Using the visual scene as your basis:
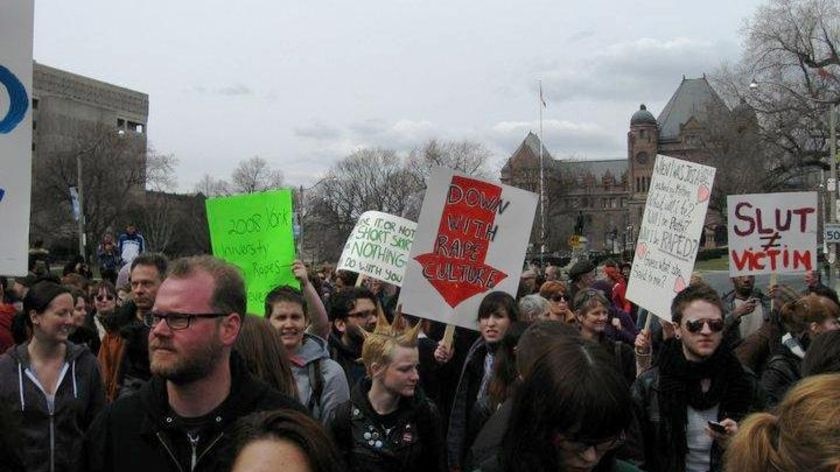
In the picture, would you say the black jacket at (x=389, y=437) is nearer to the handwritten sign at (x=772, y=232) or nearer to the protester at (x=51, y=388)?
the protester at (x=51, y=388)

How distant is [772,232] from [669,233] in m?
1.75

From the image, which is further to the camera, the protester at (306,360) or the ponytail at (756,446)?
the protester at (306,360)

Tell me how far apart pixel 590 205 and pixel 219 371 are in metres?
136

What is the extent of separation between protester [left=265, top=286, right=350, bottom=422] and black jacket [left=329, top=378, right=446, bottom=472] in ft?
1.02

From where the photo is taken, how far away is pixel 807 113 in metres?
45.1

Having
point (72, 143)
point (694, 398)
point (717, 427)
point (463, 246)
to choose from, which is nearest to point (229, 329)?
point (717, 427)

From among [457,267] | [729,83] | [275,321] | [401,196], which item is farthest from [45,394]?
[401,196]

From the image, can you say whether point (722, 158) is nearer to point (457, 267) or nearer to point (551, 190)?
point (551, 190)

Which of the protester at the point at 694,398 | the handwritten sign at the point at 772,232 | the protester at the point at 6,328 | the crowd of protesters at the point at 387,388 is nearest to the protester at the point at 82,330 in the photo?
the crowd of protesters at the point at 387,388

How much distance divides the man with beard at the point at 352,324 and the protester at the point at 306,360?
89 cm

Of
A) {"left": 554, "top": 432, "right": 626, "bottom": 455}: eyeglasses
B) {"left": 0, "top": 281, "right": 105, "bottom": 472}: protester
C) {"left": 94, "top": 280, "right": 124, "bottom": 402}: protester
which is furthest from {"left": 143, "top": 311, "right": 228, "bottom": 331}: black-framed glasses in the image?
{"left": 94, "top": 280, "right": 124, "bottom": 402}: protester

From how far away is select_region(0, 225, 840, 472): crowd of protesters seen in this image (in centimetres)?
217

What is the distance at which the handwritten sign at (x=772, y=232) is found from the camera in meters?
7.59

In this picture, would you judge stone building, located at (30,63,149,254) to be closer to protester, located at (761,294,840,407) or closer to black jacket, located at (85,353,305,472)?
protester, located at (761,294,840,407)
